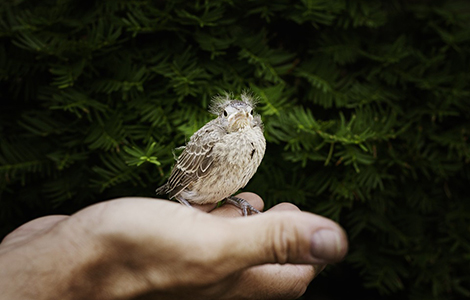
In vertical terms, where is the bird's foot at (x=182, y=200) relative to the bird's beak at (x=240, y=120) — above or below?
below

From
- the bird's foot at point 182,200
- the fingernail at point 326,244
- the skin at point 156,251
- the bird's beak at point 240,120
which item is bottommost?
the bird's foot at point 182,200

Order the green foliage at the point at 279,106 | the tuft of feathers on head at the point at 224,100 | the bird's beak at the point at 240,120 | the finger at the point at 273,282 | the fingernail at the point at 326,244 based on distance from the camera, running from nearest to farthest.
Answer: the fingernail at the point at 326,244 < the finger at the point at 273,282 < the bird's beak at the point at 240,120 < the tuft of feathers on head at the point at 224,100 < the green foliage at the point at 279,106

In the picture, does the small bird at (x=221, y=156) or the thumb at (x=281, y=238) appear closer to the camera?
the thumb at (x=281, y=238)

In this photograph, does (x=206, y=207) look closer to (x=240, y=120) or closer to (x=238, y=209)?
(x=238, y=209)

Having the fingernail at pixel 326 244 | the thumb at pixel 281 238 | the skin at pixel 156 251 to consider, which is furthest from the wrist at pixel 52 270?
the fingernail at pixel 326 244

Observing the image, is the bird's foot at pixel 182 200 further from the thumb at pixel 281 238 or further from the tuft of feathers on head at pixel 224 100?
the thumb at pixel 281 238

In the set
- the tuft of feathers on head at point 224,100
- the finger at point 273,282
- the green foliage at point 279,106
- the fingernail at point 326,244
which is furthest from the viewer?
the green foliage at point 279,106

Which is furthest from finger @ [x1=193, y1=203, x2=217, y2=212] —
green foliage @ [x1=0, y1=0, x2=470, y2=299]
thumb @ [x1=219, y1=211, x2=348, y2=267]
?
thumb @ [x1=219, y1=211, x2=348, y2=267]

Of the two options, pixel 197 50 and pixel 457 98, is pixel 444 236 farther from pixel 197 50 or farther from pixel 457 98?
pixel 197 50
